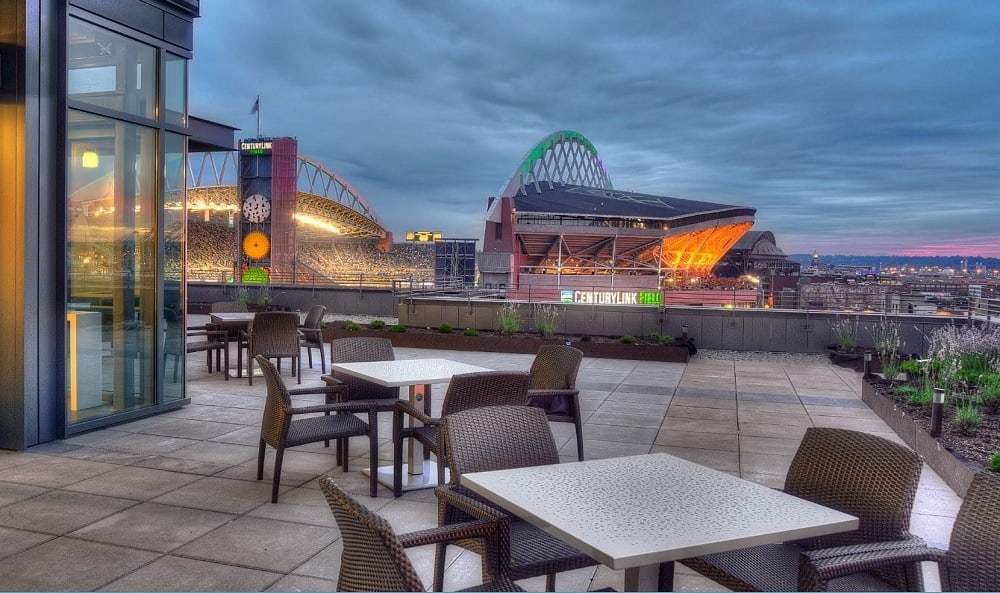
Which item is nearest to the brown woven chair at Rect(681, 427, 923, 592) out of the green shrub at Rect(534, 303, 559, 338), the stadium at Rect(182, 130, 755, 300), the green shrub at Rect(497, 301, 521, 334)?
the green shrub at Rect(534, 303, 559, 338)

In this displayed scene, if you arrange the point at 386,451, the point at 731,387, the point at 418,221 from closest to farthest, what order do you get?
1. the point at 386,451
2. the point at 731,387
3. the point at 418,221

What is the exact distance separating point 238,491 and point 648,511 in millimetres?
3454

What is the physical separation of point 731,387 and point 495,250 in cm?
4658

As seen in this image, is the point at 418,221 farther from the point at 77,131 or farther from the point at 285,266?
the point at 77,131

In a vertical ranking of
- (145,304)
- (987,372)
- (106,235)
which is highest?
(106,235)

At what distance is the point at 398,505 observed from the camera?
4488 mm

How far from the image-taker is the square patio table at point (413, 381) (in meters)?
4.83

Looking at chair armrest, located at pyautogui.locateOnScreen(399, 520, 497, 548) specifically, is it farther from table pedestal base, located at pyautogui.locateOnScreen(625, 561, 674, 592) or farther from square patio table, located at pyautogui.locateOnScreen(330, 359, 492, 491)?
square patio table, located at pyautogui.locateOnScreen(330, 359, 492, 491)

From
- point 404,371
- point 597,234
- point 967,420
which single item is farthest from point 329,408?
point 597,234

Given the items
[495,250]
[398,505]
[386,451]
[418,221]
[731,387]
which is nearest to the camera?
[398,505]

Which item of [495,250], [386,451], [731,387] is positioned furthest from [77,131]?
[495,250]

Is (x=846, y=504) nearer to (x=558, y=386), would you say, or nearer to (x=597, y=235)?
(x=558, y=386)

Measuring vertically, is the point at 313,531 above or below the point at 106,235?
below

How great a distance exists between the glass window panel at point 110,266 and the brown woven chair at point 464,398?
3.52 metres
